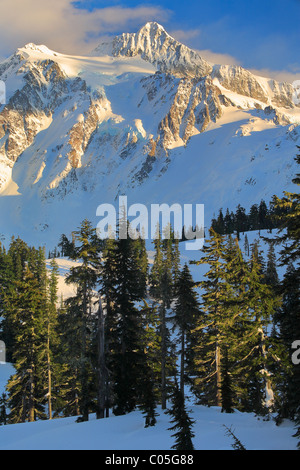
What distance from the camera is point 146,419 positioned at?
19.1 meters

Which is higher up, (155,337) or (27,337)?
(27,337)

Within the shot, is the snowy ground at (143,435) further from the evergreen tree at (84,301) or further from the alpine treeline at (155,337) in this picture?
the evergreen tree at (84,301)

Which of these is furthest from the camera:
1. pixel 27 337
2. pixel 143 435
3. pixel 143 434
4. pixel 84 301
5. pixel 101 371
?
pixel 27 337

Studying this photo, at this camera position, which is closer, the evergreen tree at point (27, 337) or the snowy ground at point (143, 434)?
the snowy ground at point (143, 434)

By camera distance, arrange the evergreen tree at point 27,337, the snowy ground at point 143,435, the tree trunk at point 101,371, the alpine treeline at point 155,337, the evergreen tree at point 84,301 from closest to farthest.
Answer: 1. the snowy ground at point 143,435
2. the alpine treeline at point 155,337
3. the tree trunk at point 101,371
4. the evergreen tree at point 84,301
5. the evergreen tree at point 27,337

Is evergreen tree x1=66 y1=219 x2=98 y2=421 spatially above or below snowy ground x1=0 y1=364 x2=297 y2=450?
above

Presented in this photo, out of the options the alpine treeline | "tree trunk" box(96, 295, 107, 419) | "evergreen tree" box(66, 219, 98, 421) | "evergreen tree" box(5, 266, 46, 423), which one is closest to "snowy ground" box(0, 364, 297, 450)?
Result: the alpine treeline

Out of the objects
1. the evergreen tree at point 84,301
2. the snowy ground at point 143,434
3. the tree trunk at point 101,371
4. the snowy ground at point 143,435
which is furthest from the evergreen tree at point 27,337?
the tree trunk at point 101,371

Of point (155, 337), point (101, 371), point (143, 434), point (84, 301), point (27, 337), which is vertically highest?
point (84, 301)

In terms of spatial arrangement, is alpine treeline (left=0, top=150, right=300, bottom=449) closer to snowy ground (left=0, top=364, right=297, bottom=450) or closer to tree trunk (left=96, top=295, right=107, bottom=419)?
tree trunk (left=96, top=295, right=107, bottom=419)

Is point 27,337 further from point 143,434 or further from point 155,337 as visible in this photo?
point 143,434

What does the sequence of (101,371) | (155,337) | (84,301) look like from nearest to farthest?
(101,371) → (84,301) → (155,337)

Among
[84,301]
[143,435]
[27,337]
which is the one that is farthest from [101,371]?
[27,337]
